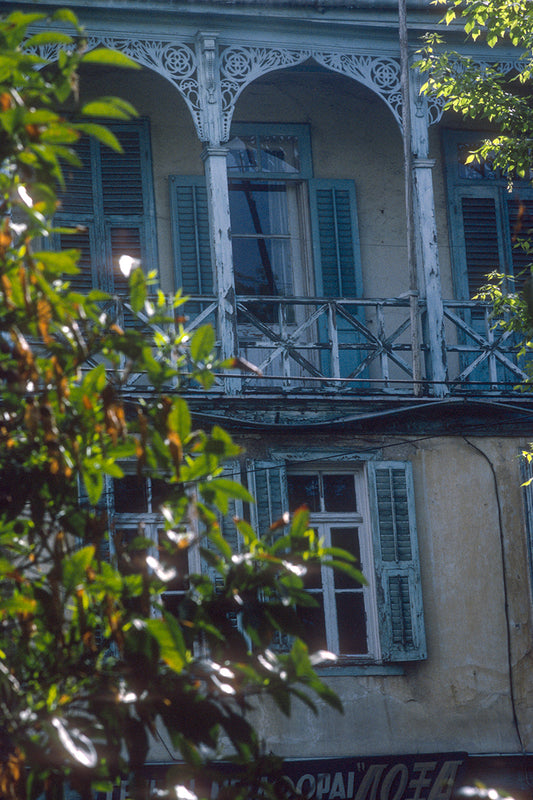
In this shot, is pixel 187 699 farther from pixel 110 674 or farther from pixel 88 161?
pixel 88 161

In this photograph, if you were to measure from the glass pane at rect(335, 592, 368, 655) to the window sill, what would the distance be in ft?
0.60

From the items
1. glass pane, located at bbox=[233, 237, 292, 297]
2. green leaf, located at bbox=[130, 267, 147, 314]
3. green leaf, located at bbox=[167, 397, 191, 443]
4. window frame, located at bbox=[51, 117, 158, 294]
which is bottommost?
green leaf, located at bbox=[167, 397, 191, 443]

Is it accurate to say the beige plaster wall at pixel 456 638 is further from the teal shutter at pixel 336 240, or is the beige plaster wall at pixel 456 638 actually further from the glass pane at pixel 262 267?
the glass pane at pixel 262 267

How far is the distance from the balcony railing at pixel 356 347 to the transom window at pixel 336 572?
2.60ft

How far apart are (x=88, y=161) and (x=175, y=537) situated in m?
9.10

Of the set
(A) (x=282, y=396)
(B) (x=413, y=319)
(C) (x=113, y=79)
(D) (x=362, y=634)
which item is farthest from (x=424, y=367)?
(C) (x=113, y=79)

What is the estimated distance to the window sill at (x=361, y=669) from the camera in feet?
34.6

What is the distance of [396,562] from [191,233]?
333 cm

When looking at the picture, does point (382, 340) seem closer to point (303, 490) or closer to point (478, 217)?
point (303, 490)

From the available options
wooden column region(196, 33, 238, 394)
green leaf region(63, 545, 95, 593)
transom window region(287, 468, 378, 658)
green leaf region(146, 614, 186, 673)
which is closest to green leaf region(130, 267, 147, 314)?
green leaf region(63, 545, 95, 593)

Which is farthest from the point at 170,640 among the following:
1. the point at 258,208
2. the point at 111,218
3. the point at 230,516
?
the point at 258,208

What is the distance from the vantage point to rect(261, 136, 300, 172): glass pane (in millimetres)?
12055

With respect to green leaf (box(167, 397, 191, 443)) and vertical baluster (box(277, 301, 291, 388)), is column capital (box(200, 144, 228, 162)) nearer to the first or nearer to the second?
vertical baluster (box(277, 301, 291, 388))

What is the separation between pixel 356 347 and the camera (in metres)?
10.9
